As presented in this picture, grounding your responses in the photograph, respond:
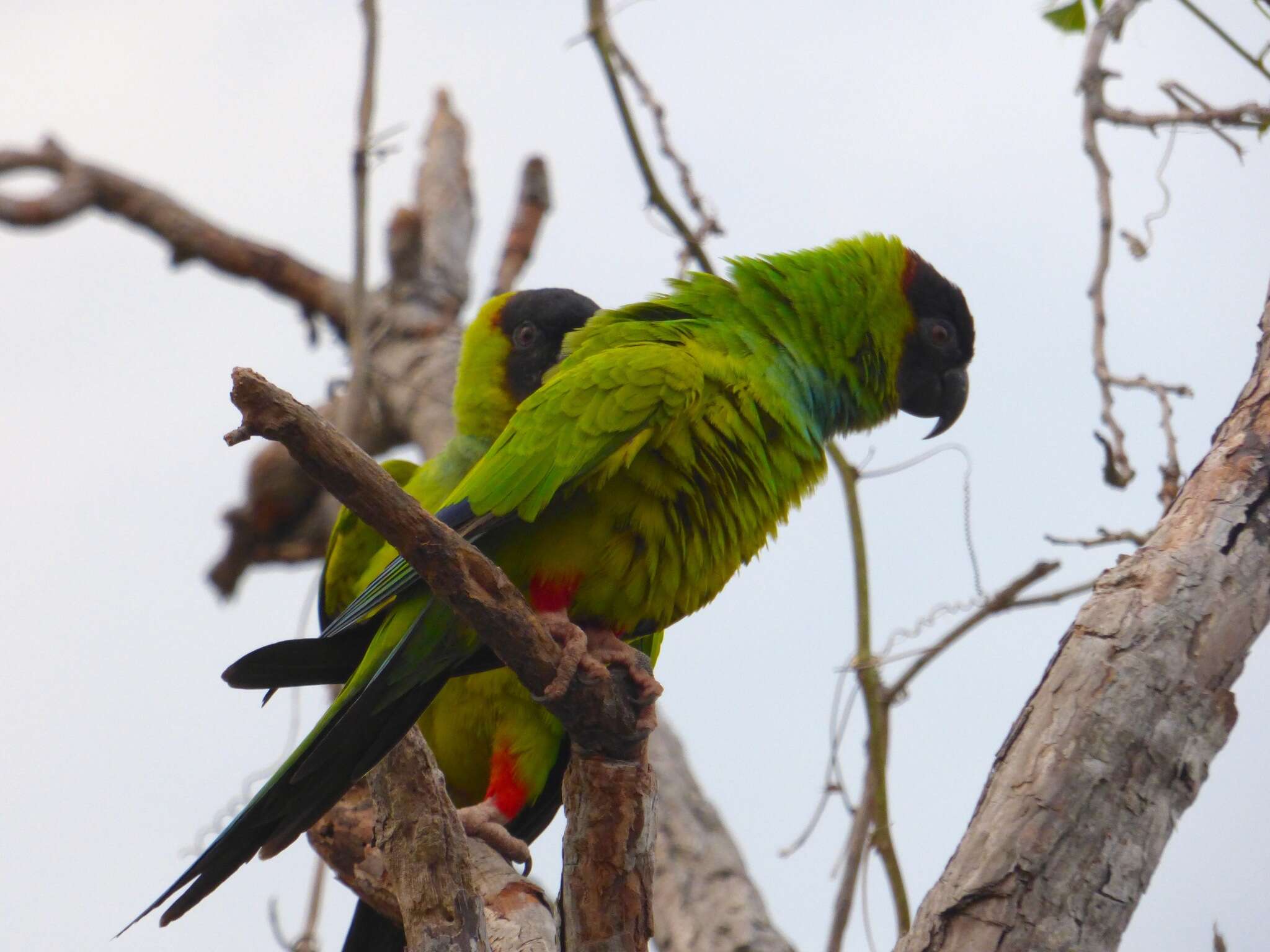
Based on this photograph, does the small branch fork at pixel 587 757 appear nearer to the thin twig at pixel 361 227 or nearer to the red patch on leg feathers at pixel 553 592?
the red patch on leg feathers at pixel 553 592

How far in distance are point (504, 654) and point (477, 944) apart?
662mm

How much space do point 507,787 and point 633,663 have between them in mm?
1259

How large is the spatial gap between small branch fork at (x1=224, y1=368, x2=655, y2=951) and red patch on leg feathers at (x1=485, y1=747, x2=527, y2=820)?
4.05 feet

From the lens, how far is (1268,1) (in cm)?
350

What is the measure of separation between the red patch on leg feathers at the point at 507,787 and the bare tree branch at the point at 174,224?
14.1 ft

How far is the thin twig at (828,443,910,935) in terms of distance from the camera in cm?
430

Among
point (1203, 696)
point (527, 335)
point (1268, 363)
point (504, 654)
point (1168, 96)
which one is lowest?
point (504, 654)

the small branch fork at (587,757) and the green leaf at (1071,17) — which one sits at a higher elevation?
the green leaf at (1071,17)

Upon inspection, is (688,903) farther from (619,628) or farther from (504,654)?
(504,654)

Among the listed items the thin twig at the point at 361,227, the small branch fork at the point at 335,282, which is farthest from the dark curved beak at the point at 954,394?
the small branch fork at the point at 335,282

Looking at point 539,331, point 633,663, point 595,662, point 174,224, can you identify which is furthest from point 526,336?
point 174,224

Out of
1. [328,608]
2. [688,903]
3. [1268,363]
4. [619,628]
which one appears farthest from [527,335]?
[1268,363]

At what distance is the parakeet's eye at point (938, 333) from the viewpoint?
4.07 m

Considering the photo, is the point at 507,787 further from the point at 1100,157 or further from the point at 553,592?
the point at 1100,157
